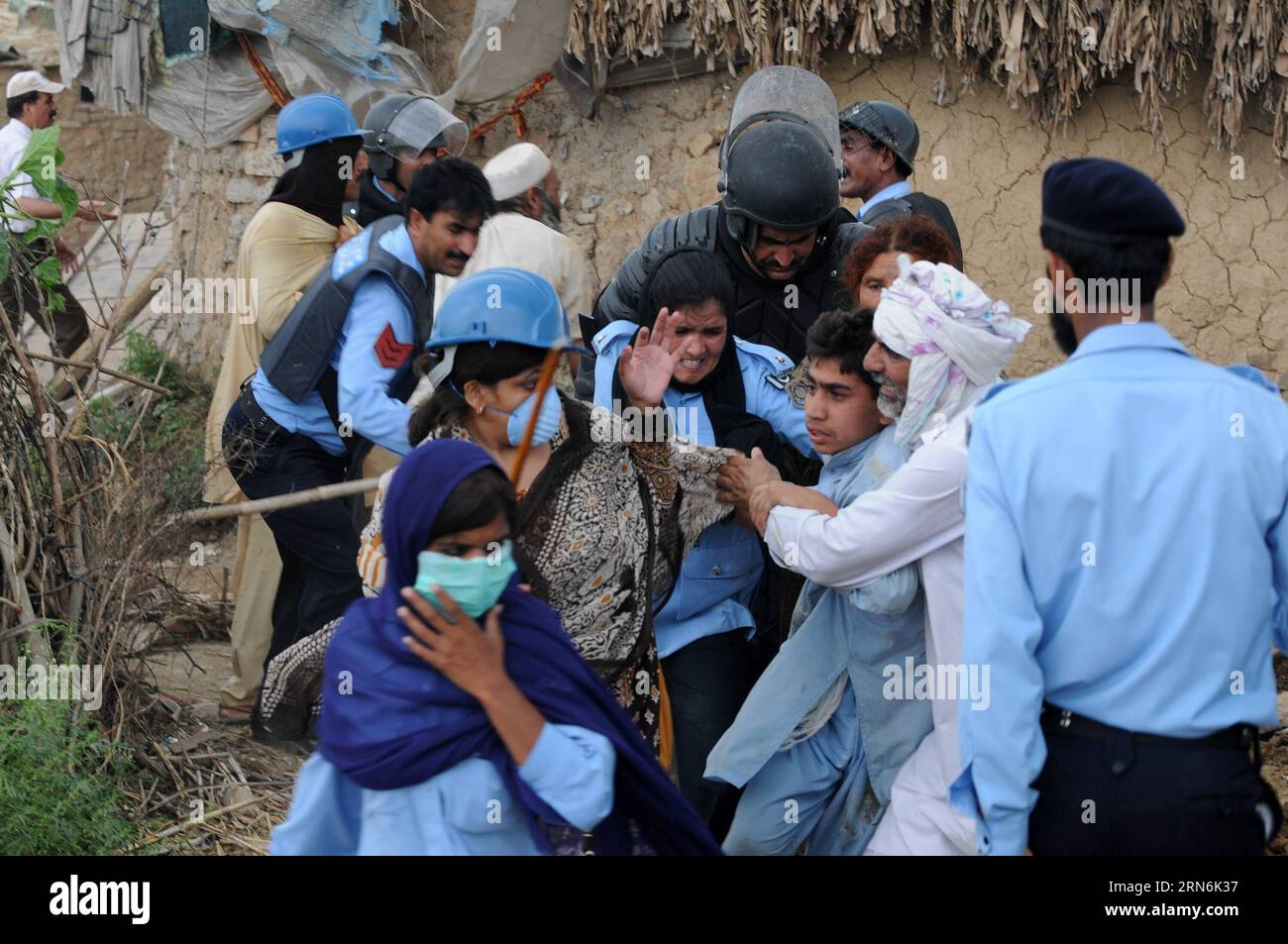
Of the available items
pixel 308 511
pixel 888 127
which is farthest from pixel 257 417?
pixel 888 127

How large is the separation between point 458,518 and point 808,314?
79.2 inches

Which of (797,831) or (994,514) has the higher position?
(994,514)

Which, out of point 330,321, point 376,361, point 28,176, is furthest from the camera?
point 28,176

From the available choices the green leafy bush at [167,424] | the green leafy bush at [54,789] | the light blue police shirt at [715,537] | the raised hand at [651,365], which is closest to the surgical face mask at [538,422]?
the raised hand at [651,365]

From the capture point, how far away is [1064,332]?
95.5 inches

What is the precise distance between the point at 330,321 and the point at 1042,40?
3563 mm

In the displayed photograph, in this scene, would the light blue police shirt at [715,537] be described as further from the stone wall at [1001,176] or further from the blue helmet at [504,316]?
the stone wall at [1001,176]

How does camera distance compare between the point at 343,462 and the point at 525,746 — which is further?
the point at 343,462

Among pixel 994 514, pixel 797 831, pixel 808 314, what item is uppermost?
pixel 808 314

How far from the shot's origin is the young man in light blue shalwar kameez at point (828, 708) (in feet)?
9.87

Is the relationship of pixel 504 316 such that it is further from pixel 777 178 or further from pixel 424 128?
pixel 424 128

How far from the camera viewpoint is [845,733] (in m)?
3.11

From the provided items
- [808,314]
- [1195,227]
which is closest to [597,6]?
[1195,227]

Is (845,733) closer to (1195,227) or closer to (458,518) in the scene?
(458,518)
